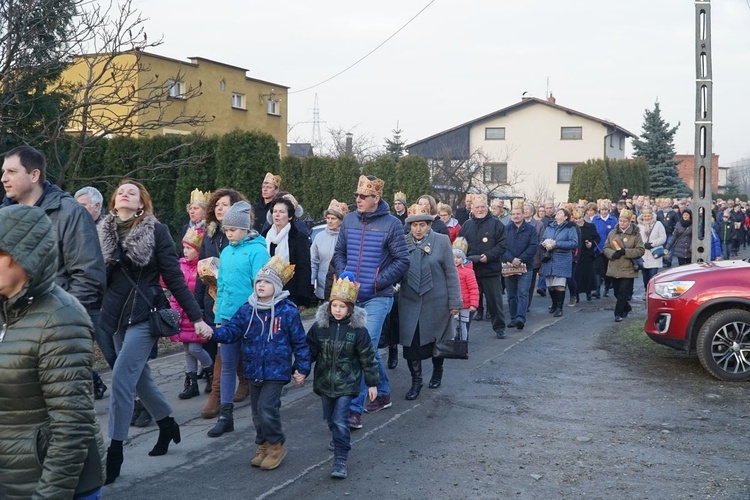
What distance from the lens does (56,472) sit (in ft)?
10.2

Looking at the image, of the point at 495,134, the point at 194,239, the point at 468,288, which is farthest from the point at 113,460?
the point at 495,134

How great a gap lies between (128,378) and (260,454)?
117cm

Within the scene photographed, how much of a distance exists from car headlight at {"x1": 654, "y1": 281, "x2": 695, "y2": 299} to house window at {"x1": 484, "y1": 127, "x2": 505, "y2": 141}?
5381 cm

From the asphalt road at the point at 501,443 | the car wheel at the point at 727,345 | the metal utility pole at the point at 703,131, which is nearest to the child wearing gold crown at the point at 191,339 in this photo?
the asphalt road at the point at 501,443

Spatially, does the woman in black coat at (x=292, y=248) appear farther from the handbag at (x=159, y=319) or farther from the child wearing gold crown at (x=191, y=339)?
the handbag at (x=159, y=319)

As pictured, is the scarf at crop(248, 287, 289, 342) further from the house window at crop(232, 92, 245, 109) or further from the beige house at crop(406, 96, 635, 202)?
the beige house at crop(406, 96, 635, 202)

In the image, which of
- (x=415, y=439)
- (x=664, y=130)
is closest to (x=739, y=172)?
(x=664, y=130)

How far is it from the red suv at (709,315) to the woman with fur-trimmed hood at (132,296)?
6.36 metres

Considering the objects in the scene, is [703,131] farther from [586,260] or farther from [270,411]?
[270,411]

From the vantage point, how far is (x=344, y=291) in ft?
21.8

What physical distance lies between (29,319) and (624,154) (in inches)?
2882

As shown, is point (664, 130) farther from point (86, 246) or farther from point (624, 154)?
point (86, 246)

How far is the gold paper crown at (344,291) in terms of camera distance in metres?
6.64

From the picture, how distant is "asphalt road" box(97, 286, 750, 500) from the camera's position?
6031 millimetres
